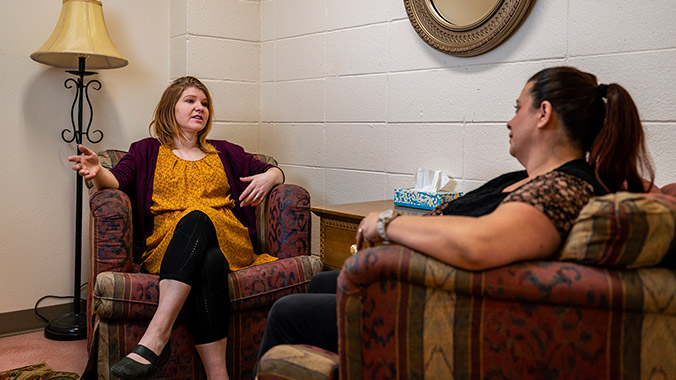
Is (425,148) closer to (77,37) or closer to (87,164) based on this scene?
(87,164)

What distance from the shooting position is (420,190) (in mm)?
2549

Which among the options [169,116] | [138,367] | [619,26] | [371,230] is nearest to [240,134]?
[169,116]

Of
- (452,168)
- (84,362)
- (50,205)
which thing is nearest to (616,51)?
(452,168)

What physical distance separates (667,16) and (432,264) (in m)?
1.46

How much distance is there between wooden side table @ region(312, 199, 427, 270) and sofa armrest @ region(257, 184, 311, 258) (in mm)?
121

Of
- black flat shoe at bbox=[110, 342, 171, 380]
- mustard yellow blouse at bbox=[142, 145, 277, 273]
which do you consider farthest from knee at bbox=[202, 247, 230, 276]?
black flat shoe at bbox=[110, 342, 171, 380]

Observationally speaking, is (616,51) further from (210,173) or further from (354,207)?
(210,173)

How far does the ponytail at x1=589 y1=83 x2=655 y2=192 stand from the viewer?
4.51 ft

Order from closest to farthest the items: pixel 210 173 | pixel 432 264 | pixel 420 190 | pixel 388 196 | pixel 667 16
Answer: pixel 432 264 < pixel 667 16 < pixel 420 190 < pixel 210 173 < pixel 388 196

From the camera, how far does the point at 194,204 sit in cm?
263

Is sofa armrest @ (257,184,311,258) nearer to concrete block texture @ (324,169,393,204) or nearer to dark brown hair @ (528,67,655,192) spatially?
concrete block texture @ (324,169,393,204)

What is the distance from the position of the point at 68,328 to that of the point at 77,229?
0.48m

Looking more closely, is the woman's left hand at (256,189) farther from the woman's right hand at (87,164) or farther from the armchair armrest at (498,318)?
the armchair armrest at (498,318)

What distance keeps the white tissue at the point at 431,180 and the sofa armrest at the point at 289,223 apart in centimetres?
49
